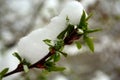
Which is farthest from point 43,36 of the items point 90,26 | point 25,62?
point 90,26

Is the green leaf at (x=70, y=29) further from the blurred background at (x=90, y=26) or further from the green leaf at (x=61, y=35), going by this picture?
the blurred background at (x=90, y=26)

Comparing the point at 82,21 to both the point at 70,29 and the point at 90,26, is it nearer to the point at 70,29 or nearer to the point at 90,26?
the point at 70,29

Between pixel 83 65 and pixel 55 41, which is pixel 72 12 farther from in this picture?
pixel 83 65

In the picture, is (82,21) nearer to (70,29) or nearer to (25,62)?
(70,29)

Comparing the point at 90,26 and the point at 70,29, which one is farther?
the point at 90,26

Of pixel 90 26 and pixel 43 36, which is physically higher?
pixel 90 26

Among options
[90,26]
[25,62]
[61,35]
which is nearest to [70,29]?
[61,35]

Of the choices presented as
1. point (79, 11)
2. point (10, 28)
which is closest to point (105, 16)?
point (10, 28)

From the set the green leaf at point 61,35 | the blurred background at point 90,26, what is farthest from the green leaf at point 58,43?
the blurred background at point 90,26
